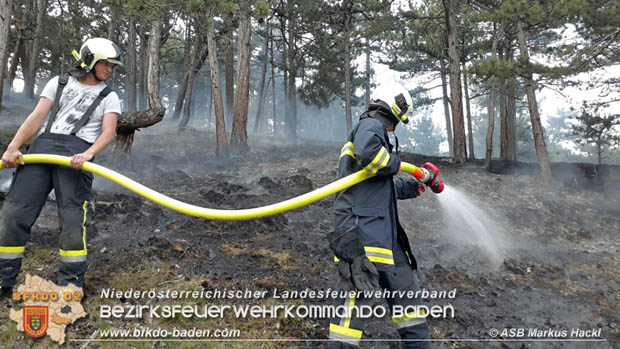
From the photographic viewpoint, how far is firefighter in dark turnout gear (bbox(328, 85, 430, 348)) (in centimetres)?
279

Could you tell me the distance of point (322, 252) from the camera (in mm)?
5930

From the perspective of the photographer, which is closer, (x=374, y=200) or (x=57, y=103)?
(x=374, y=200)

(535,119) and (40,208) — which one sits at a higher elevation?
(535,119)

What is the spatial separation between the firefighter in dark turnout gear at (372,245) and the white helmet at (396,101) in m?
0.21

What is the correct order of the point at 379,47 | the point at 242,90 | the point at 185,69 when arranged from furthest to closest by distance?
the point at 379,47 < the point at 185,69 < the point at 242,90

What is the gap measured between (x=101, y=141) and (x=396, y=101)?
9.26ft

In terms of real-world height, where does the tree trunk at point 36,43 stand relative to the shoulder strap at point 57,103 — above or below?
above

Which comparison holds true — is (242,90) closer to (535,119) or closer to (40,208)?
(535,119)

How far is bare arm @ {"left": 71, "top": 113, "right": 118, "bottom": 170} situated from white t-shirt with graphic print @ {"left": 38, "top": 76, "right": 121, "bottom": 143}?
70 millimetres

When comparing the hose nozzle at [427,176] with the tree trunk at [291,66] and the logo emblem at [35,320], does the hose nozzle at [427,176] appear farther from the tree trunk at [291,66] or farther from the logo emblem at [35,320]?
the tree trunk at [291,66]

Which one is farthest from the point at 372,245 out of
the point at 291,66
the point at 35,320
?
the point at 291,66

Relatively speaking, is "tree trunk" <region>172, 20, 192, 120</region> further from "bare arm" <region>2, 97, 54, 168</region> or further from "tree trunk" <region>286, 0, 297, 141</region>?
"bare arm" <region>2, 97, 54, 168</region>

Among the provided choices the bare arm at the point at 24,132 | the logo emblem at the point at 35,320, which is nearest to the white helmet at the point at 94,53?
the bare arm at the point at 24,132

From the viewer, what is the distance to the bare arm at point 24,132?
3.28m
